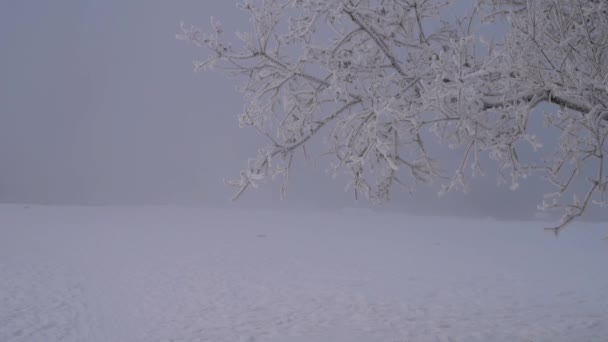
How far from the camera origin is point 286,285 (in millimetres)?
13938

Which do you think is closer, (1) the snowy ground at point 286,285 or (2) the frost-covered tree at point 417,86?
(2) the frost-covered tree at point 417,86

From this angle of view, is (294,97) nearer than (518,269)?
Yes

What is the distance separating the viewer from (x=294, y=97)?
17.5 ft

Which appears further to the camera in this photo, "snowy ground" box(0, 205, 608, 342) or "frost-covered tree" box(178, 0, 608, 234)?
"snowy ground" box(0, 205, 608, 342)

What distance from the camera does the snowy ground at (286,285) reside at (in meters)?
8.80

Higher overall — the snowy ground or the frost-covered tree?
the frost-covered tree

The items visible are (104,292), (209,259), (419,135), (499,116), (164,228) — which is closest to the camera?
(499,116)

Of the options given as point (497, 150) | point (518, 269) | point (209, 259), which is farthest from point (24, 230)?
point (497, 150)

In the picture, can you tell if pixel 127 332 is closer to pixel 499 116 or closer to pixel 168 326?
pixel 168 326

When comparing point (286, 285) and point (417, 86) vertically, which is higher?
point (417, 86)

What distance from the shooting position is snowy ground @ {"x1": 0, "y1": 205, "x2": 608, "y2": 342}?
28.9 feet

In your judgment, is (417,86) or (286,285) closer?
(417,86)

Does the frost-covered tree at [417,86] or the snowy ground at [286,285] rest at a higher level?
the frost-covered tree at [417,86]

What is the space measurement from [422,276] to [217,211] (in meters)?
27.5
